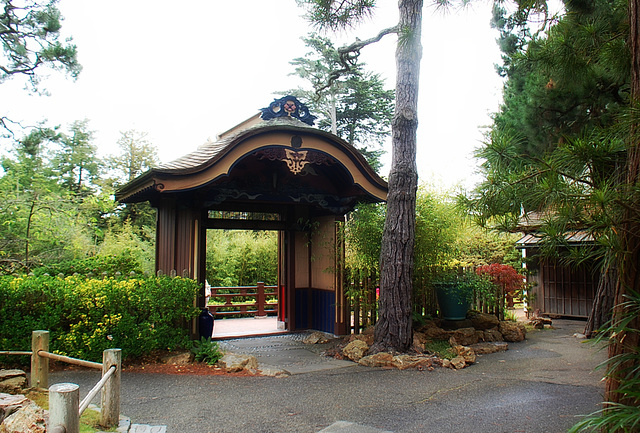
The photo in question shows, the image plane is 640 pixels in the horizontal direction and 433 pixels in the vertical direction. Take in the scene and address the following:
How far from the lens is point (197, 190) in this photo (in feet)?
28.2

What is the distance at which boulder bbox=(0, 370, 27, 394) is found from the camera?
501 cm

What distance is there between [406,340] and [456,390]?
179cm

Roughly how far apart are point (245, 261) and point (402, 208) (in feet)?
32.5

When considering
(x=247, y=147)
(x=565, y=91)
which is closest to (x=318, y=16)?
(x=247, y=147)

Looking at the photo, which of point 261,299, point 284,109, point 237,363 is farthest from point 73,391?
point 261,299

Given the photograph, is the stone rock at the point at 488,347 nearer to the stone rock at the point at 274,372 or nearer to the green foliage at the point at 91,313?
the stone rock at the point at 274,372

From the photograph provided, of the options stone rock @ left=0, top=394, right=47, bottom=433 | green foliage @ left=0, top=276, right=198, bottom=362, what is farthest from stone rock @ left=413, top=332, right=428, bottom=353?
stone rock @ left=0, top=394, right=47, bottom=433

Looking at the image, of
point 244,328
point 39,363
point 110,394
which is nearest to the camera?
point 110,394

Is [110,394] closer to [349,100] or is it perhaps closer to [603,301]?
[603,301]

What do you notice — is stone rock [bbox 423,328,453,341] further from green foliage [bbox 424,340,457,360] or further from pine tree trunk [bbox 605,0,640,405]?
pine tree trunk [bbox 605,0,640,405]

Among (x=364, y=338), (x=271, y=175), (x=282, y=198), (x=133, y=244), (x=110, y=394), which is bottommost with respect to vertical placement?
(x=364, y=338)

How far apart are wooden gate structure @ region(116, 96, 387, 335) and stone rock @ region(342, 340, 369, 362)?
165cm

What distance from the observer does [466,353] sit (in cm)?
763

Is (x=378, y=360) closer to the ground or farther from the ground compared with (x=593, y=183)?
closer to the ground
